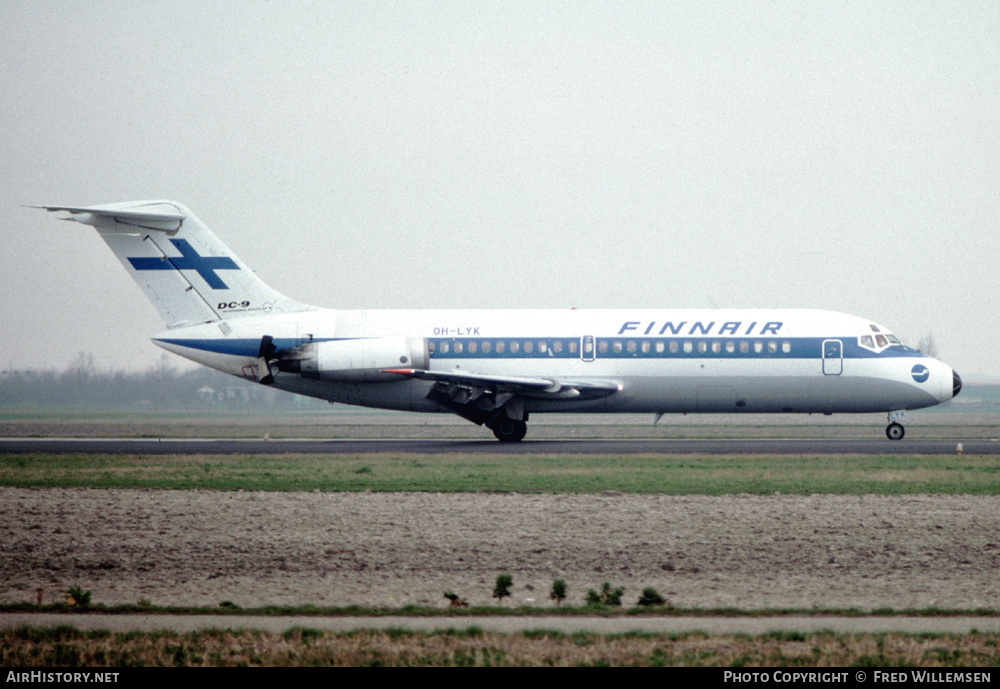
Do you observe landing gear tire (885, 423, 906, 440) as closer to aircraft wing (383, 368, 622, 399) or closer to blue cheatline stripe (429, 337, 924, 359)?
blue cheatline stripe (429, 337, 924, 359)

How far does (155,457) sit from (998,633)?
73.9 ft

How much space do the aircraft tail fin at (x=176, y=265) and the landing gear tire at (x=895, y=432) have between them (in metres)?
21.1

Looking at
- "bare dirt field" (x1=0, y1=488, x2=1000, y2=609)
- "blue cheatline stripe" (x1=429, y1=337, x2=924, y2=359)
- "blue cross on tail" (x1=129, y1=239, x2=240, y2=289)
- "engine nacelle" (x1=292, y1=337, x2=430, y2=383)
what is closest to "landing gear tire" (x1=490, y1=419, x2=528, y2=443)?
"blue cheatline stripe" (x1=429, y1=337, x2=924, y2=359)

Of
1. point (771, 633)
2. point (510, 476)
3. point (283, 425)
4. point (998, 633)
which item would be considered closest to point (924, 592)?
Answer: point (998, 633)

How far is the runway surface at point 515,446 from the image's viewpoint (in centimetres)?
2908

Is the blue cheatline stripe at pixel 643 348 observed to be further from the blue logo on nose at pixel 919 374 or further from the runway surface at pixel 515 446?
the runway surface at pixel 515 446

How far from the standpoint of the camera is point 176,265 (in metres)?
34.8

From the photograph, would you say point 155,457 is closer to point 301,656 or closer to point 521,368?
point 521,368

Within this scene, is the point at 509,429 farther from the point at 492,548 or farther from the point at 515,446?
the point at 492,548

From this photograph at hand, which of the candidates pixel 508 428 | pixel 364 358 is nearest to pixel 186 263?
pixel 364 358

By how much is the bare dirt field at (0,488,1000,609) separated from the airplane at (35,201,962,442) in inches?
589

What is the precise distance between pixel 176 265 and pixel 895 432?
2401 centimetres

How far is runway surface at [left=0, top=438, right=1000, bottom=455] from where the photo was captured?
29.1 m

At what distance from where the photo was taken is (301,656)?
8.51 meters
